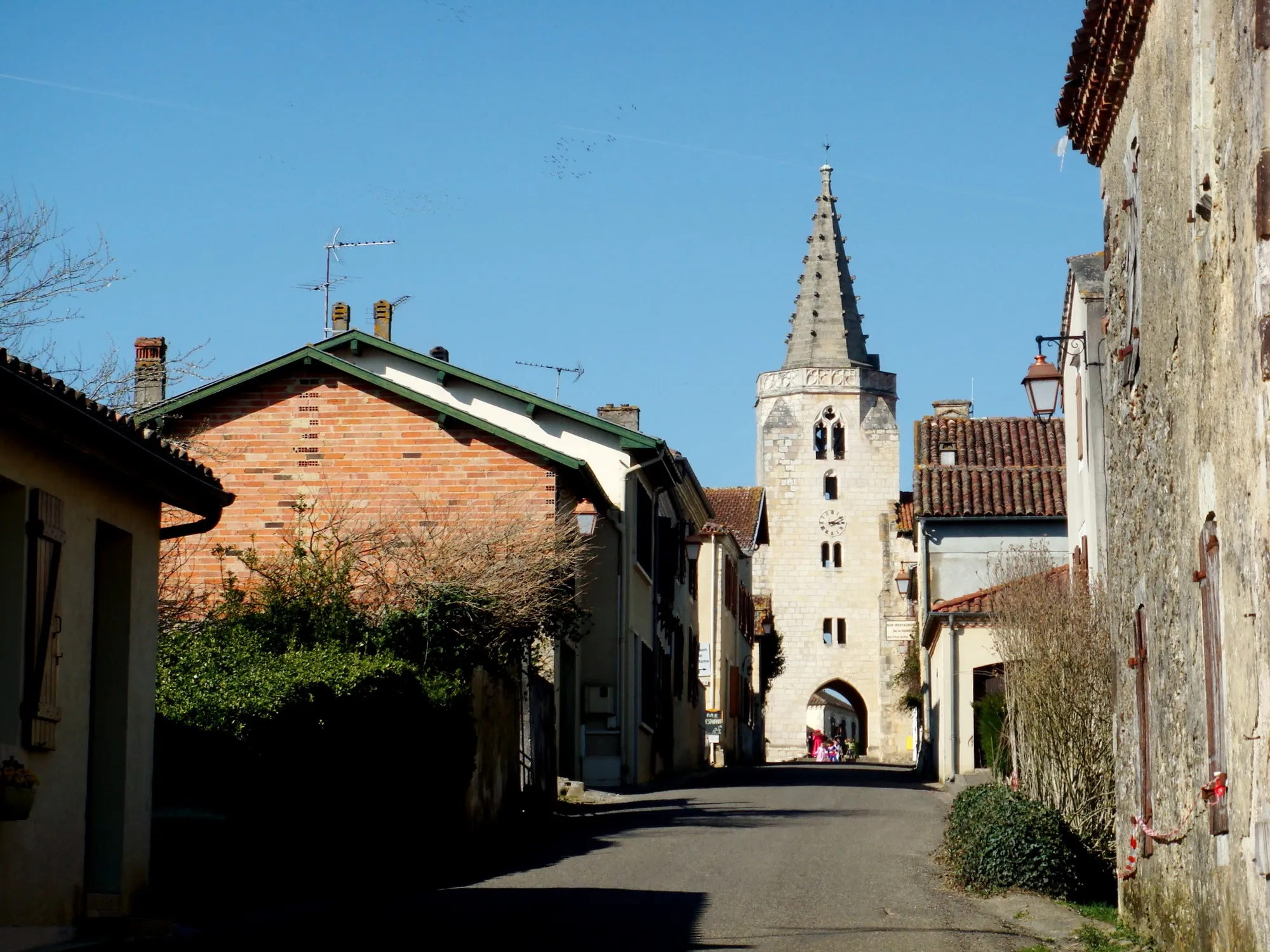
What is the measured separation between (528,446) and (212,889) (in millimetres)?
10961

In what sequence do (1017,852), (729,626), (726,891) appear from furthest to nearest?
(729,626) → (1017,852) → (726,891)

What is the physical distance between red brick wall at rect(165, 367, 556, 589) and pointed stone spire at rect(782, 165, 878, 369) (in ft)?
180

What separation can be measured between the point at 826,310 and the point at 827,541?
10951 millimetres

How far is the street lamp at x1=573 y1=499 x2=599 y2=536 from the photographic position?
2188 cm

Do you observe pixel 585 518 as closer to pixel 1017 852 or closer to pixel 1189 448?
pixel 1017 852

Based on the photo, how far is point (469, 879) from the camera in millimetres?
13883

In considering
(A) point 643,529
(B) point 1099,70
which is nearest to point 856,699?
(A) point 643,529

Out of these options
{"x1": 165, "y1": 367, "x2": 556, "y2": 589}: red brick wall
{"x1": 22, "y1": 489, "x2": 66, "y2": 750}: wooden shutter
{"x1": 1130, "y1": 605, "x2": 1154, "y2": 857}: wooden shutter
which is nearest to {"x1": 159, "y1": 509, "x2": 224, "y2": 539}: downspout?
{"x1": 22, "y1": 489, "x2": 66, "y2": 750}: wooden shutter

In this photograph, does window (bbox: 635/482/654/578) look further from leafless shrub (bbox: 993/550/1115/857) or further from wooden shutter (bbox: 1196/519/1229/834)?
wooden shutter (bbox: 1196/519/1229/834)

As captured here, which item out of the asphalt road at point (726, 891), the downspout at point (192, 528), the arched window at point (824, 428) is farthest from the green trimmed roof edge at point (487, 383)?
the arched window at point (824, 428)

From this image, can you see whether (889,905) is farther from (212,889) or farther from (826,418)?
(826,418)

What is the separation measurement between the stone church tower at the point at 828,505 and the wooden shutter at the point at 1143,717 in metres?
58.0

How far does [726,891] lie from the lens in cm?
1309

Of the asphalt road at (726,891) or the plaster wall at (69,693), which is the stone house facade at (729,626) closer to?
the asphalt road at (726,891)
